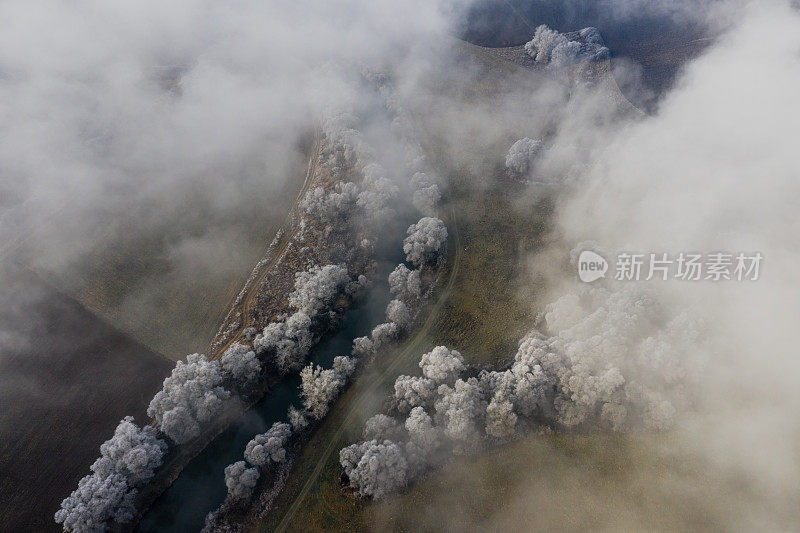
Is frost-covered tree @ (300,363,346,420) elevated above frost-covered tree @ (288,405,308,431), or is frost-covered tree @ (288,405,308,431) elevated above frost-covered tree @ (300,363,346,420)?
frost-covered tree @ (300,363,346,420)

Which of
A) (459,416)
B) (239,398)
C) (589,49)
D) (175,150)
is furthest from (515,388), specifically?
(589,49)

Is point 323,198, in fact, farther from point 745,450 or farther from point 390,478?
point 745,450

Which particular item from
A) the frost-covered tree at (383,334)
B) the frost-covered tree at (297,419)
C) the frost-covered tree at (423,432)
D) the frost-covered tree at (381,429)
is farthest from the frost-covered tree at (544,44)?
the frost-covered tree at (297,419)

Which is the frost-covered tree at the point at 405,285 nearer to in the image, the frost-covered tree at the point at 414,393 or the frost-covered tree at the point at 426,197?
the frost-covered tree at the point at 426,197

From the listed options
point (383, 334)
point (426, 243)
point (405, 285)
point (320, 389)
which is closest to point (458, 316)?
point (405, 285)

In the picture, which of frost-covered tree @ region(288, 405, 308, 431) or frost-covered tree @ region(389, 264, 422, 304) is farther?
frost-covered tree @ region(389, 264, 422, 304)

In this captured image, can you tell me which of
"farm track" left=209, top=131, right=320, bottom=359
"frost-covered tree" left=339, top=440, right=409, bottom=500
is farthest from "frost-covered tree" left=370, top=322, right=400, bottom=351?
"farm track" left=209, top=131, right=320, bottom=359

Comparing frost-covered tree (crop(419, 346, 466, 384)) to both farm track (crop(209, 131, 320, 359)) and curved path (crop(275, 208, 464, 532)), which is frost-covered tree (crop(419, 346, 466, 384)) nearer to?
curved path (crop(275, 208, 464, 532))
